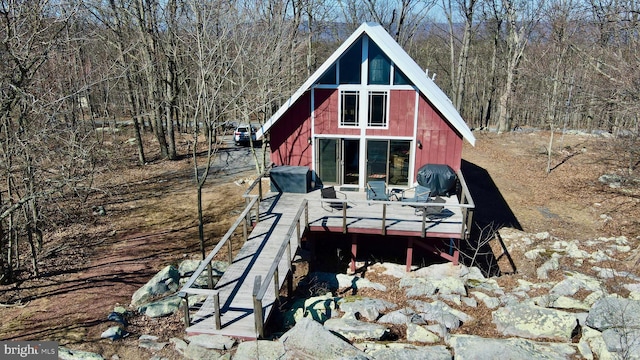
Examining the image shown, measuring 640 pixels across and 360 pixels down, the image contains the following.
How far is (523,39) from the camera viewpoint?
29.7m

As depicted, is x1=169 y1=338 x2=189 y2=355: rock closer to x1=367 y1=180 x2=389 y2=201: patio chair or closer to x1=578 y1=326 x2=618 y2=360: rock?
x1=578 y1=326 x2=618 y2=360: rock

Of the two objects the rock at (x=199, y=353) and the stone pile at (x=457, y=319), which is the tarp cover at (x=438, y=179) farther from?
the rock at (x=199, y=353)

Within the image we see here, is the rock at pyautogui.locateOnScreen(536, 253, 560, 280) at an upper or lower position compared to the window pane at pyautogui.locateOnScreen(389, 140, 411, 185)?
lower

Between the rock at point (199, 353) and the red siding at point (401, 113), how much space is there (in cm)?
920

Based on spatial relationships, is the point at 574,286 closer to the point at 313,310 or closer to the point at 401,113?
the point at 313,310

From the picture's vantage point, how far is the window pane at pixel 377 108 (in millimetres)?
14125

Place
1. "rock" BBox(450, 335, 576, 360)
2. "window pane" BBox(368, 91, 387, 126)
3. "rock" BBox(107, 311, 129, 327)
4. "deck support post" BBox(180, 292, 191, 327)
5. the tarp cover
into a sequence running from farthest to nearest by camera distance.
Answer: "window pane" BBox(368, 91, 387, 126) → the tarp cover → "rock" BBox(107, 311, 129, 327) → "deck support post" BBox(180, 292, 191, 327) → "rock" BBox(450, 335, 576, 360)

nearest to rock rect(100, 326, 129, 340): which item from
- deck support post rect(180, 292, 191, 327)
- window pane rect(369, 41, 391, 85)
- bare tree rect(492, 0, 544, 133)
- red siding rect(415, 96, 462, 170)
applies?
deck support post rect(180, 292, 191, 327)

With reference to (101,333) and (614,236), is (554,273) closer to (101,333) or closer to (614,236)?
(614,236)

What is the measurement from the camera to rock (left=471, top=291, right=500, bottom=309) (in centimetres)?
960

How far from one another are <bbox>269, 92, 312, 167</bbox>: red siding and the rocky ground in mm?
3342

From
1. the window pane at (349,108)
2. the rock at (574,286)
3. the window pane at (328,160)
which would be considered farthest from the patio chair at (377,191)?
the rock at (574,286)

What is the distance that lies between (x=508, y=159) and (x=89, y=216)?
2162 cm

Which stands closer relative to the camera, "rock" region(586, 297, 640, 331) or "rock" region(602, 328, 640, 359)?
"rock" region(602, 328, 640, 359)
